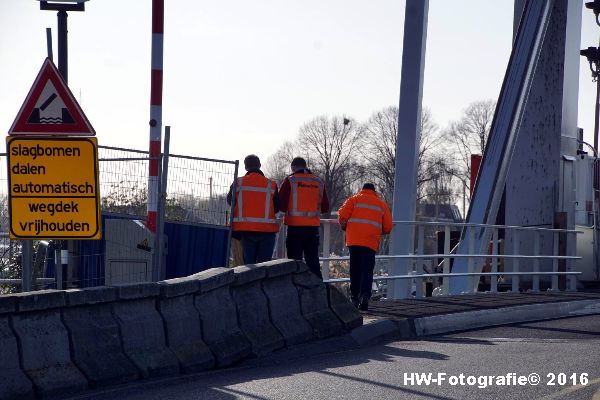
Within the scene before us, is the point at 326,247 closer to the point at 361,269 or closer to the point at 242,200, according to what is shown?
the point at 361,269

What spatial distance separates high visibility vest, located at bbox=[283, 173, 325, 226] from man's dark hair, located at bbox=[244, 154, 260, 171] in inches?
21.6

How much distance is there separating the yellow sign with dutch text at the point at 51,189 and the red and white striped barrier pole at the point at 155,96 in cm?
300

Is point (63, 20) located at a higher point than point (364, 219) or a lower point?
higher

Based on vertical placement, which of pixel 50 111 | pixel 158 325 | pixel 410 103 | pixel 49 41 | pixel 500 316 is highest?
pixel 410 103

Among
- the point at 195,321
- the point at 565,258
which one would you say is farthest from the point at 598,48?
the point at 195,321

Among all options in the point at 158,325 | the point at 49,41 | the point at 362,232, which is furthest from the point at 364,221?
the point at 158,325

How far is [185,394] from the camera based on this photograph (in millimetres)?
8016

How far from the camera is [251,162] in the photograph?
13.0 metres

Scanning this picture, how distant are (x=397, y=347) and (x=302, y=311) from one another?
97 cm

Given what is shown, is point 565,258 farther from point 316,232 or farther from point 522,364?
point 522,364

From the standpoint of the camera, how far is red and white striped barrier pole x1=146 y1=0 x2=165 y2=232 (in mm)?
12094

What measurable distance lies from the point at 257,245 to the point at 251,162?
3.00ft

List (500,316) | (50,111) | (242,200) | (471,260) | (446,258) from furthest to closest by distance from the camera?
(471,260)
(446,258)
(500,316)
(242,200)
(50,111)

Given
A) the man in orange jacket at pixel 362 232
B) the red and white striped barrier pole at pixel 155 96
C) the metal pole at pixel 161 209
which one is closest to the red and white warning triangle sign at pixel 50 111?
the metal pole at pixel 161 209
